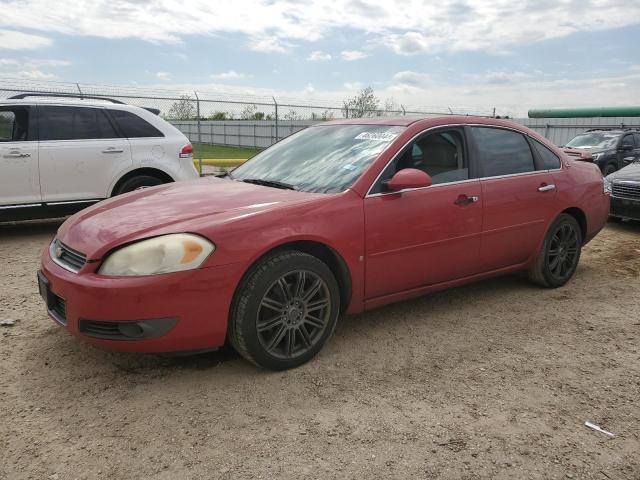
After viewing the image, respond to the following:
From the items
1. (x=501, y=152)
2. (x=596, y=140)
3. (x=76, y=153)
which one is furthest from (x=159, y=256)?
(x=596, y=140)

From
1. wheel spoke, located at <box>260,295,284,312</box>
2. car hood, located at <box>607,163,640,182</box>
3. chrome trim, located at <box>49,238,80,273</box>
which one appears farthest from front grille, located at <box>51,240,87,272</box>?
car hood, located at <box>607,163,640,182</box>

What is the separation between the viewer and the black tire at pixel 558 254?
4781 mm

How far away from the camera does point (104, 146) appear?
6754mm

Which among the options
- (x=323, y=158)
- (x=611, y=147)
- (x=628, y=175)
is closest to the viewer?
(x=323, y=158)

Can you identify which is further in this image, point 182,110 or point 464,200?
point 182,110

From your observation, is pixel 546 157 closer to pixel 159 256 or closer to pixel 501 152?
pixel 501 152

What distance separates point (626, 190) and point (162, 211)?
7394 mm

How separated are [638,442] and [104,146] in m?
6.26

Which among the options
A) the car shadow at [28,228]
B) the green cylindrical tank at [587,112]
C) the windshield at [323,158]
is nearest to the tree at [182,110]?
the car shadow at [28,228]

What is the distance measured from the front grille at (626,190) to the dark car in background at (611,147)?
6.02 m

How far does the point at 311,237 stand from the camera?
3242mm

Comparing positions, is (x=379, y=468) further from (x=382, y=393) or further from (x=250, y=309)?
(x=250, y=309)

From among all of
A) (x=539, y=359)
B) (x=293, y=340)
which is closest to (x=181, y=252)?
(x=293, y=340)

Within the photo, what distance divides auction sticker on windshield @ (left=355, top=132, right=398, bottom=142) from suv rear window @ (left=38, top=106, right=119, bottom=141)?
408 cm
